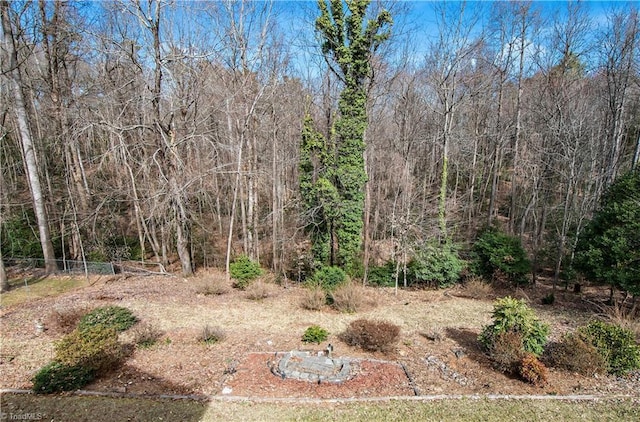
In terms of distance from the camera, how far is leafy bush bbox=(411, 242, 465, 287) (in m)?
13.6

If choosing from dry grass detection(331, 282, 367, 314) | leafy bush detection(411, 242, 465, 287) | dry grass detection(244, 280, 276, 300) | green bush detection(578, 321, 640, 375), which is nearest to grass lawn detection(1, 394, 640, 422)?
green bush detection(578, 321, 640, 375)

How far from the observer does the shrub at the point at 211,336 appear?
7488 mm

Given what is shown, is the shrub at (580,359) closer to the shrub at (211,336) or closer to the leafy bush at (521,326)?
the leafy bush at (521,326)

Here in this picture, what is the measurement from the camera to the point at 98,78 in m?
15.2

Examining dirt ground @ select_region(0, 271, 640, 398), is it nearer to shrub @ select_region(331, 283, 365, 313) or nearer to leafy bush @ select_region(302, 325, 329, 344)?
leafy bush @ select_region(302, 325, 329, 344)

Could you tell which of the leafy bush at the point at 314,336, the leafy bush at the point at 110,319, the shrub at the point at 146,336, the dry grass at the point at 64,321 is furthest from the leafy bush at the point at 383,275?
the dry grass at the point at 64,321

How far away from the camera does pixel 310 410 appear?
523 cm

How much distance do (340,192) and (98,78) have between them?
12.2 meters

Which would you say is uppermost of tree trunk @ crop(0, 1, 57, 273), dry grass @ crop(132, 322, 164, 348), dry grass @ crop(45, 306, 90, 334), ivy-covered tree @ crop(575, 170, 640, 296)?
tree trunk @ crop(0, 1, 57, 273)

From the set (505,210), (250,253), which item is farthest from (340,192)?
(505,210)

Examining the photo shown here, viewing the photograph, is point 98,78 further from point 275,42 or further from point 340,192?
point 340,192

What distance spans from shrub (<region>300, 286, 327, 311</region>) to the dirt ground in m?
0.31

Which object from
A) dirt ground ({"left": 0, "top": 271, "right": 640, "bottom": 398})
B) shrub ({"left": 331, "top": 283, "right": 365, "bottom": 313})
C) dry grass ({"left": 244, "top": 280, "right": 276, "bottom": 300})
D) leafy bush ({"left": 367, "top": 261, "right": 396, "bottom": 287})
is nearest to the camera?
dirt ground ({"left": 0, "top": 271, "right": 640, "bottom": 398})

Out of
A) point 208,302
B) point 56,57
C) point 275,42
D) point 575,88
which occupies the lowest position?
point 208,302
